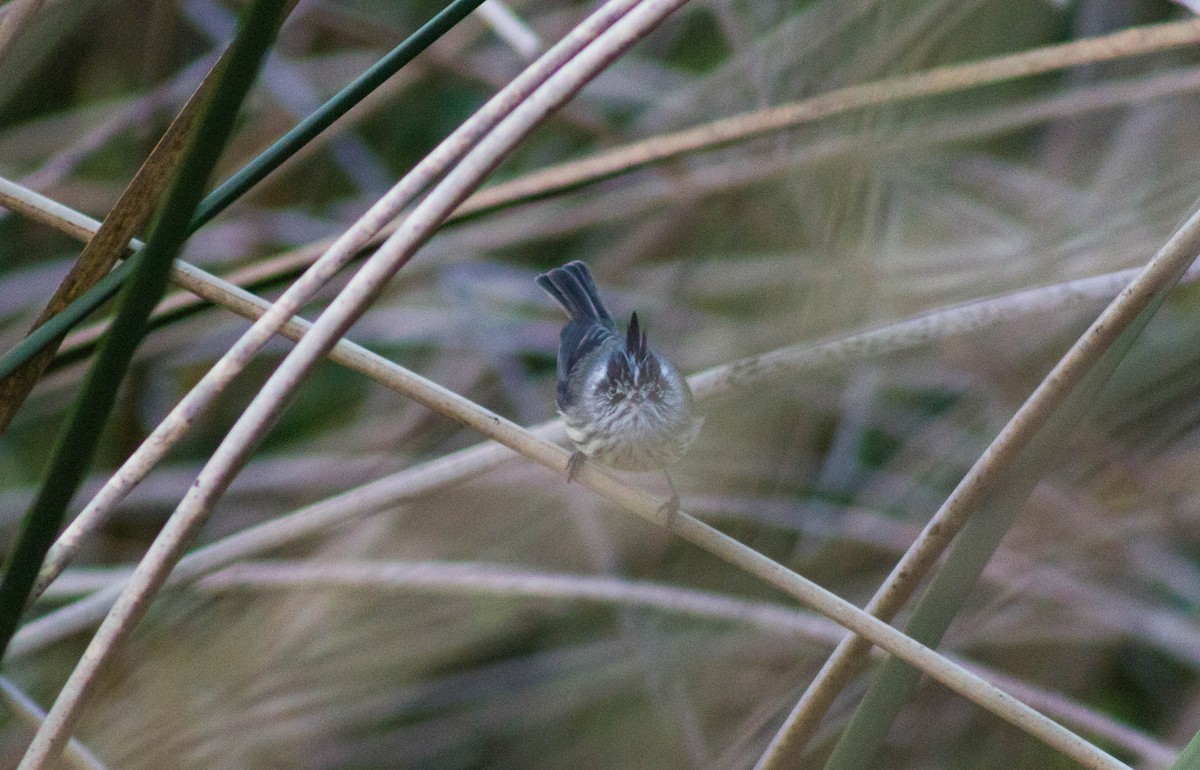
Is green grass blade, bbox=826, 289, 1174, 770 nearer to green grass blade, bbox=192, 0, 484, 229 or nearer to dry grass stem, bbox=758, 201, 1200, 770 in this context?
dry grass stem, bbox=758, 201, 1200, 770

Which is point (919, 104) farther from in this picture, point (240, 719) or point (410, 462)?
point (240, 719)

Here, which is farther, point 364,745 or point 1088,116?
point 1088,116

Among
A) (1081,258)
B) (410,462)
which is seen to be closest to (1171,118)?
(1081,258)

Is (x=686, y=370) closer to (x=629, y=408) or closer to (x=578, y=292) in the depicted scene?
(x=578, y=292)

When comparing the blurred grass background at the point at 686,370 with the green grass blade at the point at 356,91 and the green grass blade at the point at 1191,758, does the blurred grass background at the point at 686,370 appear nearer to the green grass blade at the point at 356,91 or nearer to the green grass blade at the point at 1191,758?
the green grass blade at the point at 1191,758

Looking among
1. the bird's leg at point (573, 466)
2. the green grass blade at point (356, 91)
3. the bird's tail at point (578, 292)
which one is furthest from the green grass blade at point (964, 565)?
the bird's tail at point (578, 292)

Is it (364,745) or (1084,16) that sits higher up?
(1084,16)

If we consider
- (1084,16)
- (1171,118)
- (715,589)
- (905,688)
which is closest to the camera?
(905,688)

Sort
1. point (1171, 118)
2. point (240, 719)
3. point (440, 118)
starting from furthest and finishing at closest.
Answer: point (440, 118) < point (1171, 118) < point (240, 719)

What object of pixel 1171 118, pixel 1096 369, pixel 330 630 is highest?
pixel 1171 118

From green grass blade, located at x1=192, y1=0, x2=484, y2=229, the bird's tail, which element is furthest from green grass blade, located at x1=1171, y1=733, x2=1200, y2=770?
the bird's tail
